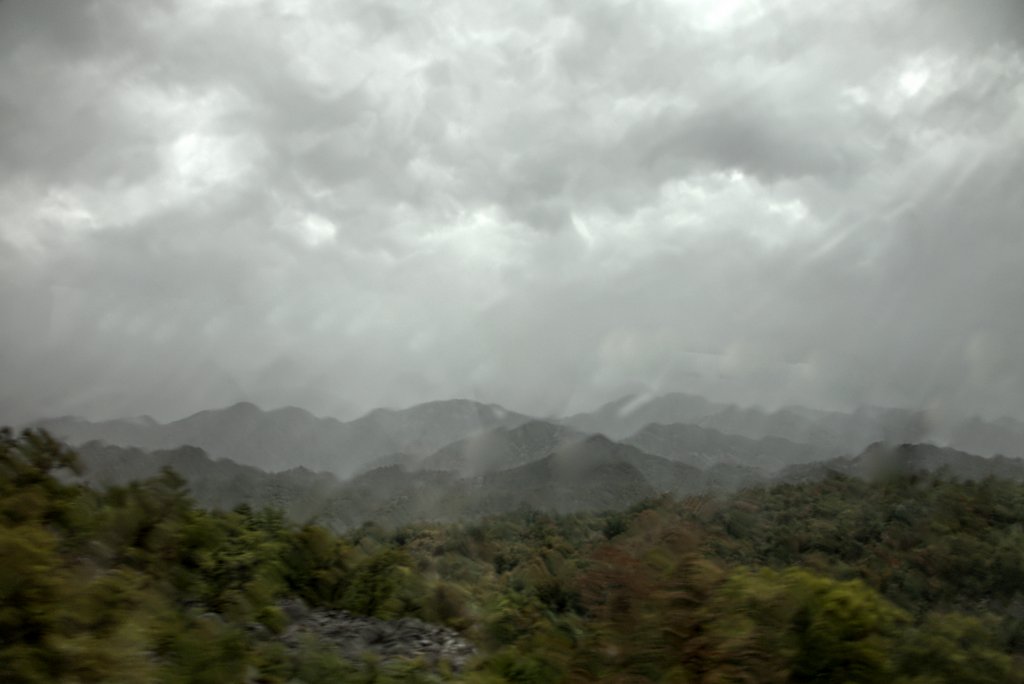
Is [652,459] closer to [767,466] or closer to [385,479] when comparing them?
[767,466]

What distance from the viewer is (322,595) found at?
35.3ft

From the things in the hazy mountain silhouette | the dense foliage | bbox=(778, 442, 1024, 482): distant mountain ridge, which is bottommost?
the dense foliage

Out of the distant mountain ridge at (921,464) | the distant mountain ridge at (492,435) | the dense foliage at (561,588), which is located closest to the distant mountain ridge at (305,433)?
the distant mountain ridge at (492,435)

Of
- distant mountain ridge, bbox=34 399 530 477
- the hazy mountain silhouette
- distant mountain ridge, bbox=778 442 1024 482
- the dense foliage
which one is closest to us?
the dense foliage

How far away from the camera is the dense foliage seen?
4.79m

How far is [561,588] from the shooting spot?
12.3m

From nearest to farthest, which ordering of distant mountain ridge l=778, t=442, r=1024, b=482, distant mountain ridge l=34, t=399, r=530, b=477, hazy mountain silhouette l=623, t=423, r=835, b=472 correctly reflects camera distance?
distant mountain ridge l=778, t=442, r=1024, b=482 → distant mountain ridge l=34, t=399, r=530, b=477 → hazy mountain silhouette l=623, t=423, r=835, b=472

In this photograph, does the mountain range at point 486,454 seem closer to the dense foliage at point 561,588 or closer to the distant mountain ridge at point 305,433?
the distant mountain ridge at point 305,433

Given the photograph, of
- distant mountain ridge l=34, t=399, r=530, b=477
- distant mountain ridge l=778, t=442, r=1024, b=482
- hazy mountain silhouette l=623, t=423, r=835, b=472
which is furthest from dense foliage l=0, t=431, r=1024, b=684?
distant mountain ridge l=34, t=399, r=530, b=477

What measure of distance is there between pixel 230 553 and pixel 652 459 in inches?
633

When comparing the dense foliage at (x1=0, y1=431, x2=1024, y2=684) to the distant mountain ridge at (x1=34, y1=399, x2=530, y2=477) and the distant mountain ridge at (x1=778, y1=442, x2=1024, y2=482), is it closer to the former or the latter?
the distant mountain ridge at (x1=778, y1=442, x2=1024, y2=482)

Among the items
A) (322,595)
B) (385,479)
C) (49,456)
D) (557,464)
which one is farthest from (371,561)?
(557,464)

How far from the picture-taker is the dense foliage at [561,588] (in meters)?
4.79

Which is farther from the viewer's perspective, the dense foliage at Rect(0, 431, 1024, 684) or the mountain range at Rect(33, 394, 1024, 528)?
the mountain range at Rect(33, 394, 1024, 528)
